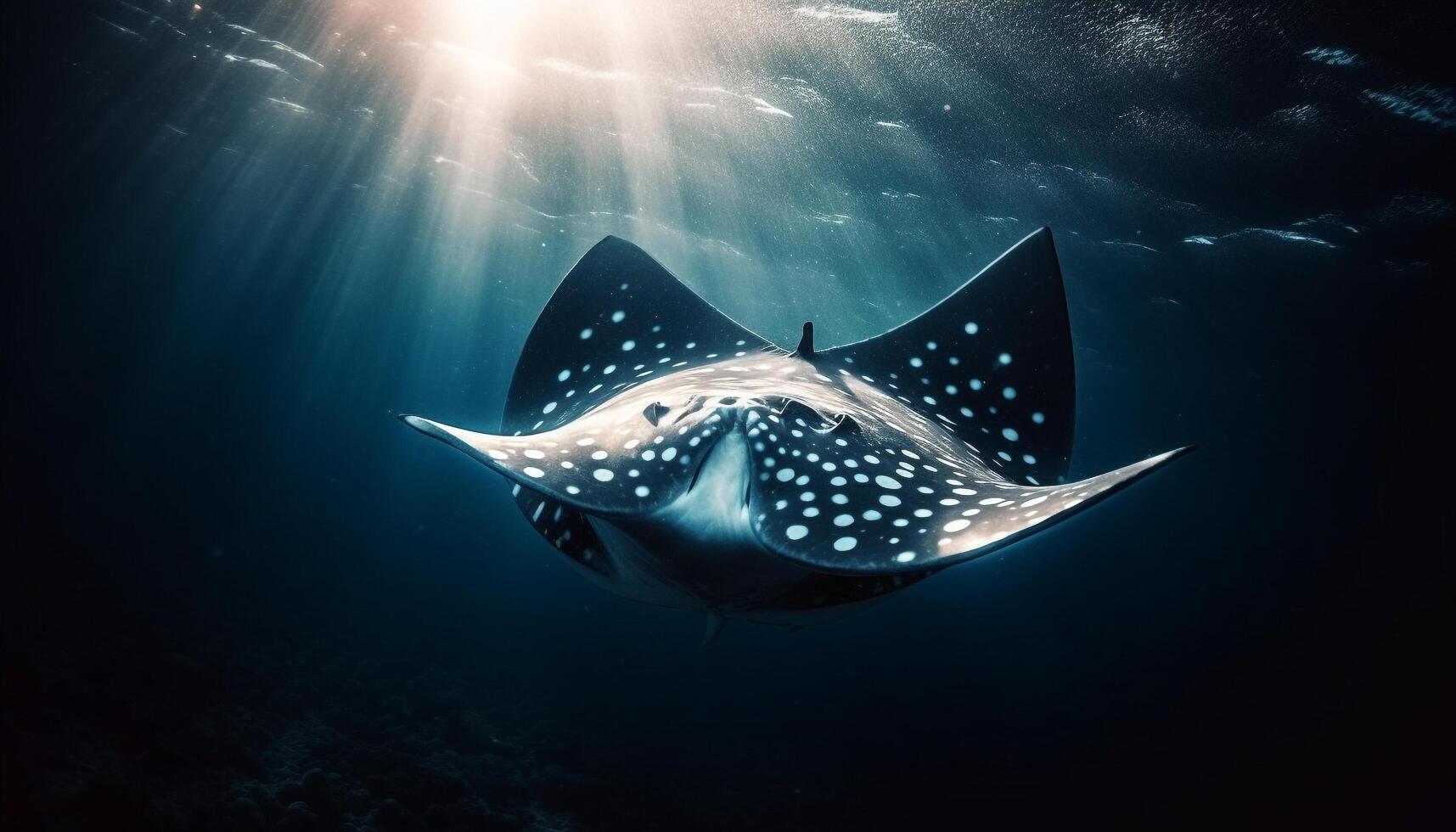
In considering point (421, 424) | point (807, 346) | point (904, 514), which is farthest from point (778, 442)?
point (807, 346)

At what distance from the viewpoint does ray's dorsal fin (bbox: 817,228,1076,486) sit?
3.70 meters

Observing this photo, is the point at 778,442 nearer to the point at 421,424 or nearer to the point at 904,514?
the point at 904,514

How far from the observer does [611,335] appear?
4387mm

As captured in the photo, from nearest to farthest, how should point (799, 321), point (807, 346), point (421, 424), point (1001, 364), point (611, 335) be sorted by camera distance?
point (421, 424), point (807, 346), point (1001, 364), point (611, 335), point (799, 321)

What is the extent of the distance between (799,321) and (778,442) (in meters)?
29.1

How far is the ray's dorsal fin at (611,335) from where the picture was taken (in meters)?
4.13

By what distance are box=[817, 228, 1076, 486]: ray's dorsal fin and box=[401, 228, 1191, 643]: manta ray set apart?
0.4 inches

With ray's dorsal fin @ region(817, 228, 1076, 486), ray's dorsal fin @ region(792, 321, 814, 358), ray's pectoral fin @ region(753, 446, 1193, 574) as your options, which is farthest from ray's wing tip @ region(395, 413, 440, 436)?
ray's dorsal fin @ region(817, 228, 1076, 486)

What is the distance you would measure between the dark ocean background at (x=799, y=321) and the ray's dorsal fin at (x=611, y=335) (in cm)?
114

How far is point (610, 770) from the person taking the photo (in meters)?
9.50

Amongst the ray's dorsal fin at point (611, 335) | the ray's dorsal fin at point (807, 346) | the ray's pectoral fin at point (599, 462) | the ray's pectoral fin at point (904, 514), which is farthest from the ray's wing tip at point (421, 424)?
the ray's dorsal fin at point (807, 346)

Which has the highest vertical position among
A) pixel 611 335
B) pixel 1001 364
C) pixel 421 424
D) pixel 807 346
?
pixel 1001 364

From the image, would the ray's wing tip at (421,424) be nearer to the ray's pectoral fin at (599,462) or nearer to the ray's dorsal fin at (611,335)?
the ray's pectoral fin at (599,462)

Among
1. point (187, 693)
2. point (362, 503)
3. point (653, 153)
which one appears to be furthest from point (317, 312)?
point (187, 693)
